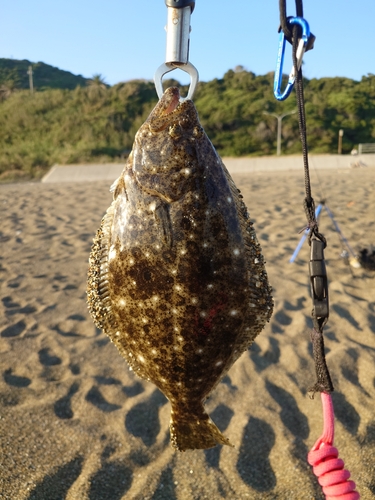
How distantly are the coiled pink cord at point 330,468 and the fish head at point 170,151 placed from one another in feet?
3.32

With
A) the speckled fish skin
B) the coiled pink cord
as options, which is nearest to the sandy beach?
the coiled pink cord

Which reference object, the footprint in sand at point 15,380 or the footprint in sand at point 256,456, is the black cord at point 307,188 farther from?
the footprint in sand at point 15,380

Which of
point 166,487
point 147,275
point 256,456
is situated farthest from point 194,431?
point 256,456

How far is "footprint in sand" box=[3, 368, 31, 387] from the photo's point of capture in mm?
4465

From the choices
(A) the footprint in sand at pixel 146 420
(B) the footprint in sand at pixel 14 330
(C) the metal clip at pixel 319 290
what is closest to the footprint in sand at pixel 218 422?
(A) the footprint in sand at pixel 146 420

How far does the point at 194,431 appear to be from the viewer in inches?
66.2

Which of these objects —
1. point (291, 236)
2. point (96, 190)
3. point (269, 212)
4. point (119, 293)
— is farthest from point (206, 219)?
point (96, 190)

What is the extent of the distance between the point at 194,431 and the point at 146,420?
269 cm

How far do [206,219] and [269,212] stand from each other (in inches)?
417

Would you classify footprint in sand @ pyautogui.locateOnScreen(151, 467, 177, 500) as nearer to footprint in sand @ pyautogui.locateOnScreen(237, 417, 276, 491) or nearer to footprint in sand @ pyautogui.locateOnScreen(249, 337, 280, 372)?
footprint in sand @ pyautogui.locateOnScreen(237, 417, 276, 491)

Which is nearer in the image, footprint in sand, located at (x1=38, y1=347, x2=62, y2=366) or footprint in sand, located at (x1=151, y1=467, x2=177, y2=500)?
footprint in sand, located at (x1=151, y1=467, x2=177, y2=500)

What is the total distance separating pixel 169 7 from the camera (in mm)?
1422

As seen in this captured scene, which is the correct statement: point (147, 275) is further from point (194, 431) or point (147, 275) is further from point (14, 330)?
point (14, 330)

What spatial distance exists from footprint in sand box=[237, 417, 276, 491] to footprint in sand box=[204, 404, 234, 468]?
0.63 ft
